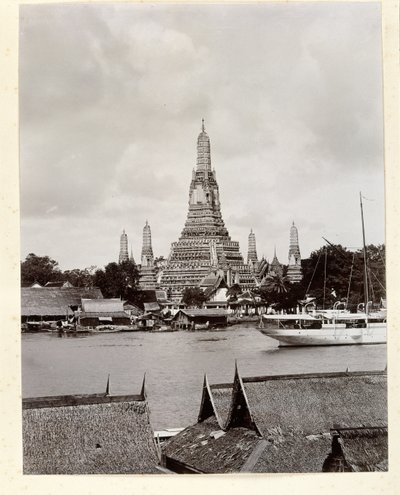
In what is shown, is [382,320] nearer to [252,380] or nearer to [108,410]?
[252,380]

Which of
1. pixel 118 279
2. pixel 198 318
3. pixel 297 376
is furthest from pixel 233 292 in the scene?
pixel 297 376

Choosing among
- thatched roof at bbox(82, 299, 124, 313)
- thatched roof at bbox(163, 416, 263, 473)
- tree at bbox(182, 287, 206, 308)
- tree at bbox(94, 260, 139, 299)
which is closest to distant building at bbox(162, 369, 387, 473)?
thatched roof at bbox(163, 416, 263, 473)

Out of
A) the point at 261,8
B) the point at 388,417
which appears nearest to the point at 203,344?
the point at 388,417

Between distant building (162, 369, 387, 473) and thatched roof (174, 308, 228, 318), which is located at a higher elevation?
thatched roof (174, 308, 228, 318)

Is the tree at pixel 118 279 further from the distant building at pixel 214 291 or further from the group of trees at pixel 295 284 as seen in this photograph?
the distant building at pixel 214 291

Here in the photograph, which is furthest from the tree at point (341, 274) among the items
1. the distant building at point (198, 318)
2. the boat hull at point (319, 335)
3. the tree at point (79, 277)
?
the tree at point (79, 277)

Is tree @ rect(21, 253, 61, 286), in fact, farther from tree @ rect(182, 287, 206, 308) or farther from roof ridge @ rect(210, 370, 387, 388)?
tree @ rect(182, 287, 206, 308)

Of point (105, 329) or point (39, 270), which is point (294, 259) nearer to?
point (105, 329)

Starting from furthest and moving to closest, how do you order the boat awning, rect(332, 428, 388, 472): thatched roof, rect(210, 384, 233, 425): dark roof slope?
1. the boat awning
2. rect(210, 384, 233, 425): dark roof slope
3. rect(332, 428, 388, 472): thatched roof
